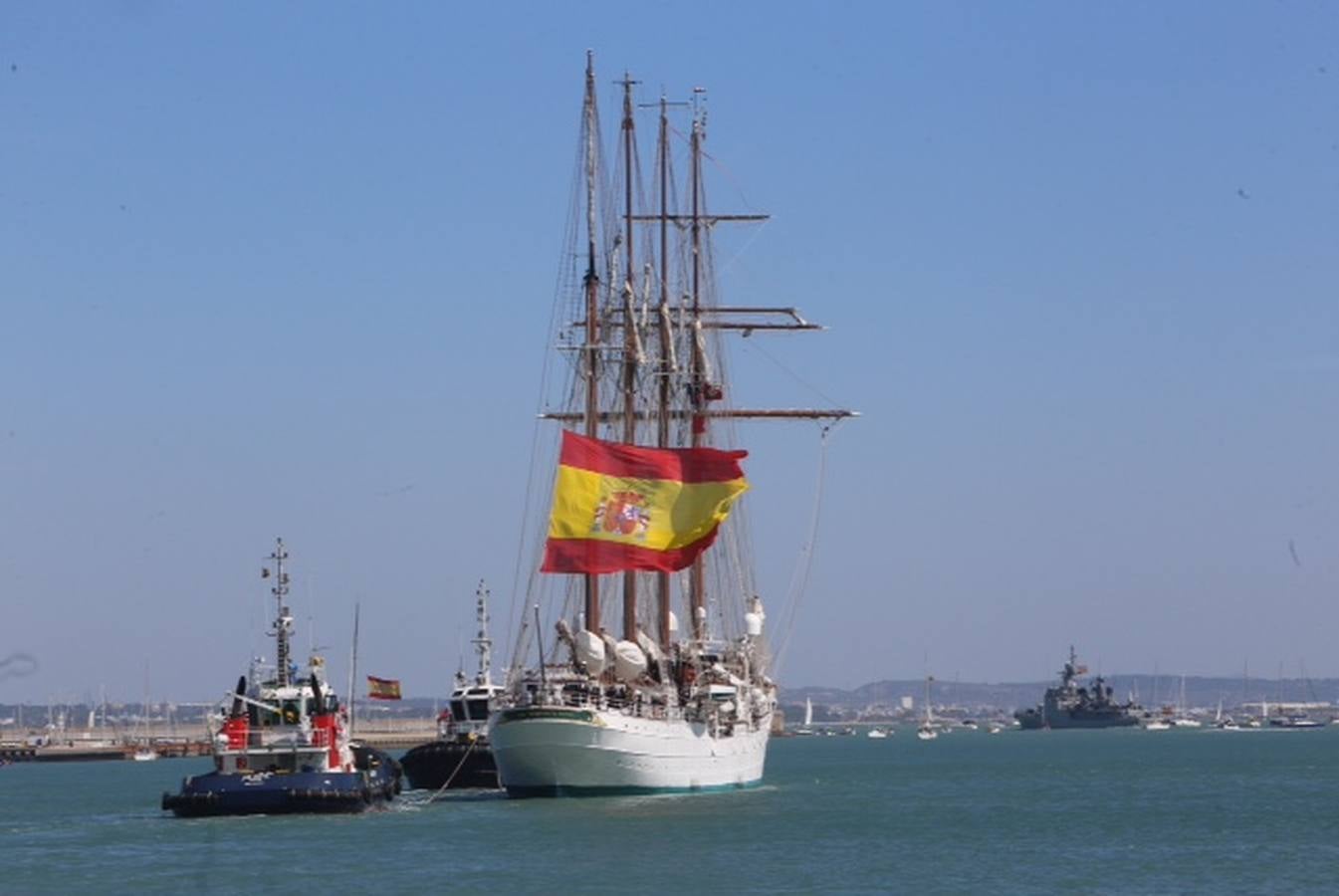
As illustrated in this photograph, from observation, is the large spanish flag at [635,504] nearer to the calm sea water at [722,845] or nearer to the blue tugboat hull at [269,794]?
the calm sea water at [722,845]

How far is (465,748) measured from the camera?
102375 mm

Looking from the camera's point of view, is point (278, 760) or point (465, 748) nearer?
point (278, 760)

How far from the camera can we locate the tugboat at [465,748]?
101062mm

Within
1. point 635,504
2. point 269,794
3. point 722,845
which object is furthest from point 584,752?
point 722,845

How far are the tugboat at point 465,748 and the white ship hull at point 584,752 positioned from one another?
34.6 ft

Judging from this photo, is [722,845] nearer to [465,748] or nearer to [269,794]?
[269,794]

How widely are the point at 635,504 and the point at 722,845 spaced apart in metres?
24.6

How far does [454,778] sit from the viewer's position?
101m

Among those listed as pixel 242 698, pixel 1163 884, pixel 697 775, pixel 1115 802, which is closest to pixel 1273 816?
pixel 1115 802

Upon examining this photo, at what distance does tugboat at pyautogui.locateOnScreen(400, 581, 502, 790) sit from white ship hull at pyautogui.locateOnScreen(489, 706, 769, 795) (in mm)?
10537

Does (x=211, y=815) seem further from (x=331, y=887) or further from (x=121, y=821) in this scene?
(x=331, y=887)

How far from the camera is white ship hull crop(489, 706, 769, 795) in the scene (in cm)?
8488

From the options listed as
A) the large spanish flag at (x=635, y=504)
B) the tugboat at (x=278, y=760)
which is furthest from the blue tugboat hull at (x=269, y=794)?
the large spanish flag at (x=635, y=504)

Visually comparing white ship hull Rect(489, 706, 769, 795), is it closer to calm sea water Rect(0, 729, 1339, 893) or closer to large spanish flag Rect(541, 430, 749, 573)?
calm sea water Rect(0, 729, 1339, 893)
